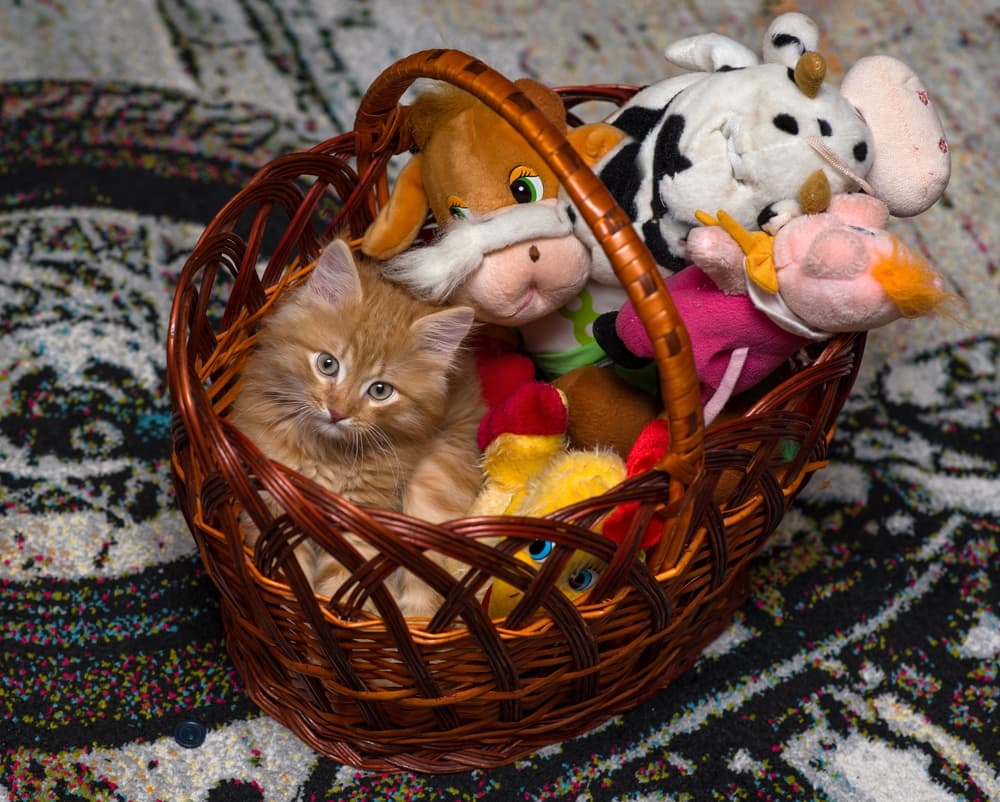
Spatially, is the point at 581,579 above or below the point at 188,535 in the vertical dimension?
above

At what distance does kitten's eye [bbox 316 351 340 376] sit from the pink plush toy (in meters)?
0.32

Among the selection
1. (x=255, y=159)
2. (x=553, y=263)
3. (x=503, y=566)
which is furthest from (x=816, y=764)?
(x=255, y=159)

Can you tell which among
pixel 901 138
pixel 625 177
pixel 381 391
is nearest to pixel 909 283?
pixel 901 138

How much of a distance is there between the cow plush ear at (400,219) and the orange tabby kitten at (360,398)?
1.8 inches

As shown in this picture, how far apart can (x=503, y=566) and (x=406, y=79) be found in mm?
613

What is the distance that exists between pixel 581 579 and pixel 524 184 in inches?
19.0

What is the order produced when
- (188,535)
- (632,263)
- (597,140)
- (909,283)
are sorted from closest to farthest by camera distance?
(632,263)
(909,283)
(597,140)
(188,535)

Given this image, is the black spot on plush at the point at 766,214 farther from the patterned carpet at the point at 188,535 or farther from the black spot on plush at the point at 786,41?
the patterned carpet at the point at 188,535

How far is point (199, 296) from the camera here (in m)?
1.26

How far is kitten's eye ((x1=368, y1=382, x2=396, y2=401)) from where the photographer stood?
1242 mm

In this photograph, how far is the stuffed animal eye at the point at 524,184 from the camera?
4.25ft

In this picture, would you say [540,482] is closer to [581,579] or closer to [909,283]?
[581,579]

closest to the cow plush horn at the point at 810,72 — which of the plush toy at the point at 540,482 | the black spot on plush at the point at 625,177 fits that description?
the black spot on plush at the point at 625,177

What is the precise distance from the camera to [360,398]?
123cm
